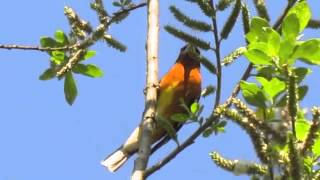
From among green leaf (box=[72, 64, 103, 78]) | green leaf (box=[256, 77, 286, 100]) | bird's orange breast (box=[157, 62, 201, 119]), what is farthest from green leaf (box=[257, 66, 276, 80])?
bird's orange breast (box=[157, 62, 201, 119])

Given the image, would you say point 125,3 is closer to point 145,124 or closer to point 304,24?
point 145,124

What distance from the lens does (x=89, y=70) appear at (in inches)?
136

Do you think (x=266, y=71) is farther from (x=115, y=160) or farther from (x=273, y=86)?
(x=115, y=160)

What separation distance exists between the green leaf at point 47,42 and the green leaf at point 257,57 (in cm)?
128

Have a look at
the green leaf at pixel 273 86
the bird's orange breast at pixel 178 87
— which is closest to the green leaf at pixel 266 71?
the green leaf at pixel 273 86

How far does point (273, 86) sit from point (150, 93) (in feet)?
3.09

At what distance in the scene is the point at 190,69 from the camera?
5.62 meters

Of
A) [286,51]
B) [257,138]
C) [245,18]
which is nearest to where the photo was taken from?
[257,138]

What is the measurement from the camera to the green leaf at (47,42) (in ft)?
10.8

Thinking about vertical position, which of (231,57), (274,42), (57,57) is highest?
(57,57)

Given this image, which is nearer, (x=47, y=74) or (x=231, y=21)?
(x=231, y=21)

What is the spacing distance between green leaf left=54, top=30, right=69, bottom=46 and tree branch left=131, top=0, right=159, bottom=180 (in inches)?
18.0

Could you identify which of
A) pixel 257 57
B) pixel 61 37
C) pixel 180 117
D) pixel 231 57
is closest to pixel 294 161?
pixel 257 57

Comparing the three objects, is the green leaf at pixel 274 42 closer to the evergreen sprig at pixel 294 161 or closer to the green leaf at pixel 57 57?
the evergreen sprig at pixel 294 161
